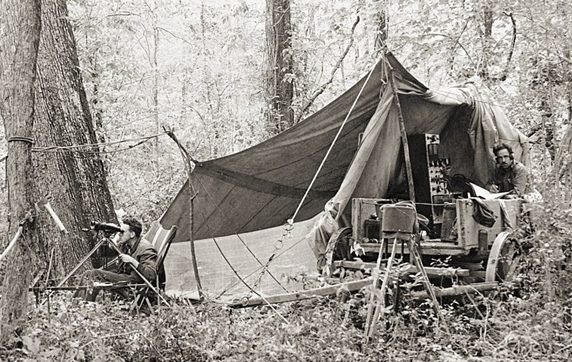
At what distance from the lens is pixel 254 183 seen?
6.69 meters

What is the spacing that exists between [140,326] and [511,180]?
4308 mm

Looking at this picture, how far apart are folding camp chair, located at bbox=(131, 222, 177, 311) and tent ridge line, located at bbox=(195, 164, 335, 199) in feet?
2.14

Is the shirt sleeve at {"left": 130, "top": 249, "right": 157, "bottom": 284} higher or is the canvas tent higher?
the canvas tent

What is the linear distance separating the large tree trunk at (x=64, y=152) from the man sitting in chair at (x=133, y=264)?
1.87 feet

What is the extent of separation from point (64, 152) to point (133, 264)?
182cm

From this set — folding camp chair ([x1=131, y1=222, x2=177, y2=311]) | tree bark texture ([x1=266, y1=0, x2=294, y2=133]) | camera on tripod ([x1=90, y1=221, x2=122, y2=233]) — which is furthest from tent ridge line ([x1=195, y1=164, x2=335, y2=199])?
tree bark texture ([x1=266, y1=0, x2=294, y2=133])

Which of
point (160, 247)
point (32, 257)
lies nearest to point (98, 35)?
point (160, 247)

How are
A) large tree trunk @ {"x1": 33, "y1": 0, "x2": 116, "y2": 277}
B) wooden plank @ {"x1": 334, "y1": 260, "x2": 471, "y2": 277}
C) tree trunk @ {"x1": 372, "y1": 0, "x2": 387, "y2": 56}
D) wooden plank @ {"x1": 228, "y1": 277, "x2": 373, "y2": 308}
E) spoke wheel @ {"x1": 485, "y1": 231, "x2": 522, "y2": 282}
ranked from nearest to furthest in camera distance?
wooden plank @ {"x1": 228, "y1": 277, "x2": 373, "y2": 308} < wooden plank @ {"x1": 334, "y1": 260, "x2": 471, "y2": 277} < spoke wheel @ {"x1": 485, "y1": 231, "x2": 522, "y2": 282} < large tree trunk @ {"x1": 33, "y1": 0, "x2": 116, "y2": 277} < tree trunk @ {"x1": 372, "y1": 0, "x2": 387, "y2": 56}

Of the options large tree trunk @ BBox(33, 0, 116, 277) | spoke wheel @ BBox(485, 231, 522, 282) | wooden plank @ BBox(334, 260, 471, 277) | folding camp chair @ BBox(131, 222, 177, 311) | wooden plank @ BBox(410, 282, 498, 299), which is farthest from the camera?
large tree trunk @ BBox(33, 0, 116, 277)

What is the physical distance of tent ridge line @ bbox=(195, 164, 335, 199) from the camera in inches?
251

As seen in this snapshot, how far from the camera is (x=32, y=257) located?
15.0 feet

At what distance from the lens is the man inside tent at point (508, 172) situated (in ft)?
23.1

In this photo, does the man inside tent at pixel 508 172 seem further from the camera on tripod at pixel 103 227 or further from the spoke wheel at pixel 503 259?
the camera on tripod at pixel 103 227

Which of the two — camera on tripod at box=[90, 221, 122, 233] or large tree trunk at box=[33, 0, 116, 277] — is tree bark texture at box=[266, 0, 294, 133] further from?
camera on tripod at box=[90, 221, 122, 233]
